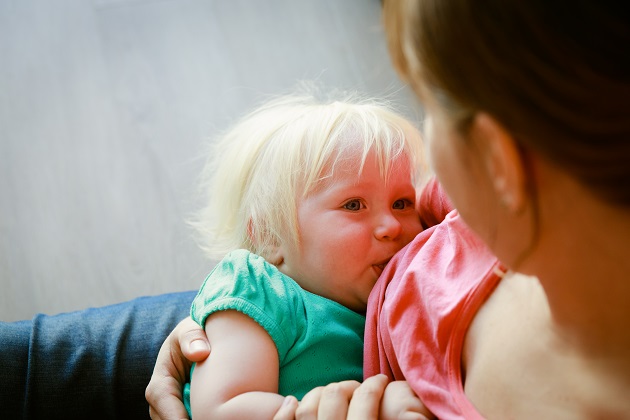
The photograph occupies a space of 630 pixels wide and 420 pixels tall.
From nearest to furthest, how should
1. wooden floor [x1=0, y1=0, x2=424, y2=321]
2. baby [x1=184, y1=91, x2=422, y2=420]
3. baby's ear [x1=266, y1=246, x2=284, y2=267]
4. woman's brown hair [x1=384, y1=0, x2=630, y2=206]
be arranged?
1. woman's brown hair [x1=384, y1=0, x2=630, y2=206]
2. baby [x1=184, y1=91, x2=422, y2=420]
3. baby's ear [x1=266, y1=246, x2=284, y2=267]
4. wooden floor [x1=0, y1=0, x2=424, y2=321]

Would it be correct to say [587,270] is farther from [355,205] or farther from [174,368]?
[174,368]

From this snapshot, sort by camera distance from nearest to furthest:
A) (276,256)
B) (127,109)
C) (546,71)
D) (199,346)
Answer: (546,71) < (199,346) < (276,256) < (127,109)

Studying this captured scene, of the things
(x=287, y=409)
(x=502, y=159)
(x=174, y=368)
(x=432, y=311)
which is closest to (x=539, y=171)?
(x=502, y=159)

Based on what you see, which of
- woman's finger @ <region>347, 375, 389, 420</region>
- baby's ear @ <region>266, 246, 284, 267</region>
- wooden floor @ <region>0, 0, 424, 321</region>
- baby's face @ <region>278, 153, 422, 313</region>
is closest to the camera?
woman's finger @ <region>347, 375, 389, 420</region>

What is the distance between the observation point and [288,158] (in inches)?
48.4

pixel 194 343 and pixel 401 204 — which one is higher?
pixel 401 204

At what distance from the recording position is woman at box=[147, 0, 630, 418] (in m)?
0.56

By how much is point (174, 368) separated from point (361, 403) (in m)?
0.41

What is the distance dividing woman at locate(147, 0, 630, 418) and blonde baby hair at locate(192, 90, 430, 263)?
416mm

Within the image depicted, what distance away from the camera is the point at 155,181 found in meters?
2.08

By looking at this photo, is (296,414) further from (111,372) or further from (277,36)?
(277,36)

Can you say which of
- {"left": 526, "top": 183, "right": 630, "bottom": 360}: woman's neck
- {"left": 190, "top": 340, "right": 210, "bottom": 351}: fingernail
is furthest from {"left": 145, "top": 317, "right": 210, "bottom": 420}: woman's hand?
{"left": 526, "top": 183, "right": 630, "bottom": 360}: woman's neck

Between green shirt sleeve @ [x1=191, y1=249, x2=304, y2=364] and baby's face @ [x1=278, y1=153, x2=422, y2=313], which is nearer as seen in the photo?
green shirt sleeve @ [x1=191, y1=249, x2=304, y2=364]

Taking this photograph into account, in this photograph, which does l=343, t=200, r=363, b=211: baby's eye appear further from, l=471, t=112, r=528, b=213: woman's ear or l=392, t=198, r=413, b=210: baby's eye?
l=471, t=112, r=528, b=213: woman's ear
